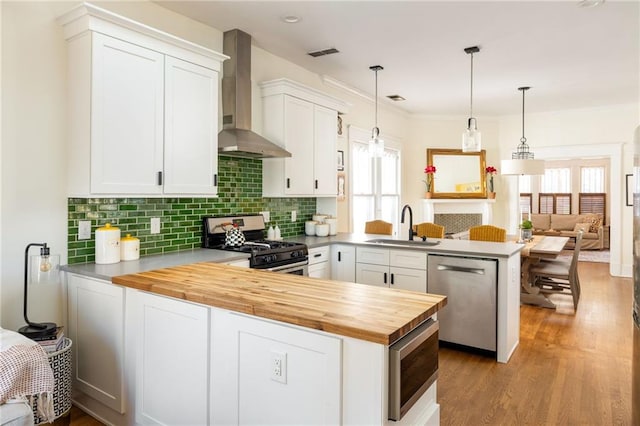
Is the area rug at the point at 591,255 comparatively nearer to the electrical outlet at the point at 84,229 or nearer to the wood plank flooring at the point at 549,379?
the wood plank flooring at the point at 549,379

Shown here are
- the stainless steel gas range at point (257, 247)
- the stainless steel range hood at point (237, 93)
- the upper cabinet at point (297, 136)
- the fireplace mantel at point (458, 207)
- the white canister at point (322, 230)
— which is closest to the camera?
the stainless steel gas range at point (257, 247)

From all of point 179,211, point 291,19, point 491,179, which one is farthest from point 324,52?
point 491,179

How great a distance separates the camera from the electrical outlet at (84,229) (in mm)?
2643

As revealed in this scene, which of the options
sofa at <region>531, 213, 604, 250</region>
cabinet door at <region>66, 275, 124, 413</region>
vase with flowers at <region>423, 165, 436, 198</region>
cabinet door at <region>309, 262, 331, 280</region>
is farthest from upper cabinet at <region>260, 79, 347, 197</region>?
sofa at <region>531, 213, 604, 250</region>

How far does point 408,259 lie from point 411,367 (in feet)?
7.27

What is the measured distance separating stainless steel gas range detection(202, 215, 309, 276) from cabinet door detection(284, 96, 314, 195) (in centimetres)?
60

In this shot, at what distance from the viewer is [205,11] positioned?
3.22 m

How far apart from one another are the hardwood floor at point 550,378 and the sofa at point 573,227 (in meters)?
6.16

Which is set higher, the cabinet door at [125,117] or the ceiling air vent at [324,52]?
the ceiling air vent at [324,52]

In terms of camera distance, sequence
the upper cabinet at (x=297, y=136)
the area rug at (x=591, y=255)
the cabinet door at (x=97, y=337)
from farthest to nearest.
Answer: the area rug at (x=591, y=255), the upper cabinet at (x=297, y=136), the cabinet door at (x=97, y=337)

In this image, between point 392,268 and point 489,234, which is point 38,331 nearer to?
point 392,268

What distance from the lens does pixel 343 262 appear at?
413 centimetres

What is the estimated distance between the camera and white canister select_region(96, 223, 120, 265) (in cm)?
260

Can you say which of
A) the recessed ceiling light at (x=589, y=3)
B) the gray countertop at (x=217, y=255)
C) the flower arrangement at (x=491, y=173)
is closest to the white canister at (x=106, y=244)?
the gray countertop at (x=217, y=255)
